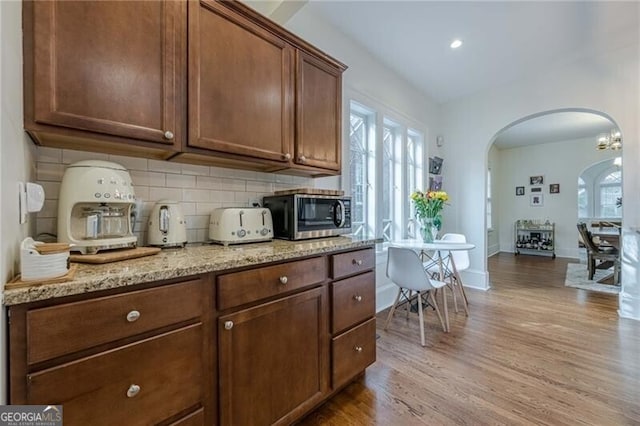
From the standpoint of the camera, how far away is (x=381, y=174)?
3111 millimetres

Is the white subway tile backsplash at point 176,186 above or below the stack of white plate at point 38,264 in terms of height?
above

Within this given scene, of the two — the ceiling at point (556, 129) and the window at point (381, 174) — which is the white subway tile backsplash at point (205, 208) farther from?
the ceiling at point (556, 129)

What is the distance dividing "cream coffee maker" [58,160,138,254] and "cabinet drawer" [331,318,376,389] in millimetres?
1216

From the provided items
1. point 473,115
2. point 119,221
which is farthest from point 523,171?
point 119,221

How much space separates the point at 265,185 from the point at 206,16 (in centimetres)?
103

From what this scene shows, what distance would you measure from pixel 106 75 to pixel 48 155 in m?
0.46

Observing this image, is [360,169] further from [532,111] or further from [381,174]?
[532,111]

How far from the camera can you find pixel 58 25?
1006mm

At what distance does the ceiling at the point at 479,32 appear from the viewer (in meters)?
2.49

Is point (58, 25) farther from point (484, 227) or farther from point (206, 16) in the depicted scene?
point (484, 227)

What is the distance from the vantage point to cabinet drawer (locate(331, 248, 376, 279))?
5.25 ft

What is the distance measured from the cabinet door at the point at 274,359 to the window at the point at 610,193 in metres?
8.78

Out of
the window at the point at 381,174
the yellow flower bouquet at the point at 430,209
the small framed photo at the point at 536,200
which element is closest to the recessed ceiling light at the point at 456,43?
the window at the point at 381,174

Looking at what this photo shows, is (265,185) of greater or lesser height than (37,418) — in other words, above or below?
above
